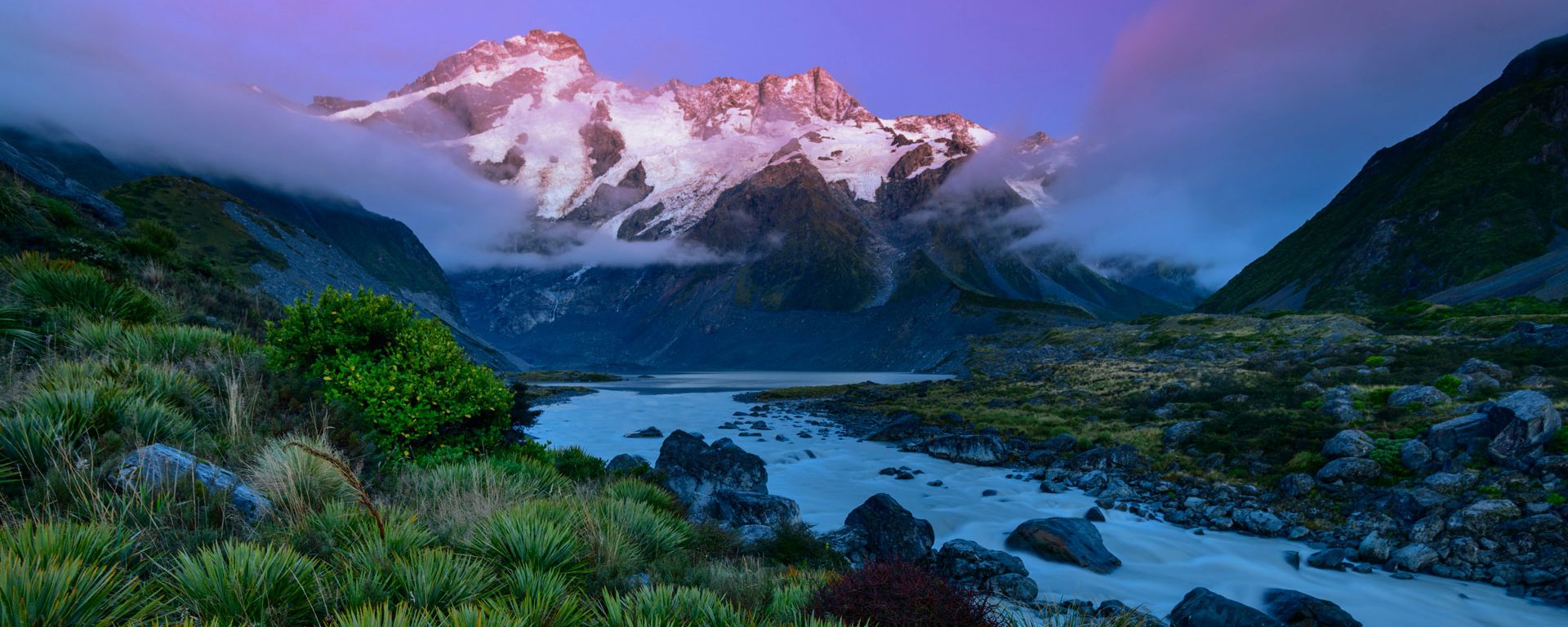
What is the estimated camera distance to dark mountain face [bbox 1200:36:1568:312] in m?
107

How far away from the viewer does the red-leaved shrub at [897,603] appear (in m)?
5.12

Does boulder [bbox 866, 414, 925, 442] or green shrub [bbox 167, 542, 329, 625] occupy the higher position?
green shrub [bbox 167, 542, 329, 625]

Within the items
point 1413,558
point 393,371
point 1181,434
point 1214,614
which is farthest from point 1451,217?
point 393,371

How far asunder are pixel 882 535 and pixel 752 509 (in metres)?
3.46

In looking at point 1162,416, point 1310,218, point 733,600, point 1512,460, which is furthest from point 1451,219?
point 733,600

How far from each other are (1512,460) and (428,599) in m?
27.2

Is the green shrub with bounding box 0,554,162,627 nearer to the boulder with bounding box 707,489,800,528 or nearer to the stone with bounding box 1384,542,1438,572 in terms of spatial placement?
the boulder with bounding box 707,489,800,528

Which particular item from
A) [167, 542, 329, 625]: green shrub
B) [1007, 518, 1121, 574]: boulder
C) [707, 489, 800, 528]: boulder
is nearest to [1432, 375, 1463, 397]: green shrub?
[1007, 518, 1121, 574]: boulder

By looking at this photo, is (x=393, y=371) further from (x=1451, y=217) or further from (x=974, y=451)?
(x=1451, y=217)

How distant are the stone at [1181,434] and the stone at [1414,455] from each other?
7630 millimetres

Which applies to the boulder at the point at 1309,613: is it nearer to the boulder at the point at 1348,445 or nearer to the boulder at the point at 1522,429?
the boulder at the point at 1522,429

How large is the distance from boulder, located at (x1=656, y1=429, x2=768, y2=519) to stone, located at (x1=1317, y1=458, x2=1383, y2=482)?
1862 cm

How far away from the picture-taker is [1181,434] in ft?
91.2

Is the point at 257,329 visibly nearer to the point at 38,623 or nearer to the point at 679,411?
the point at 38,623
